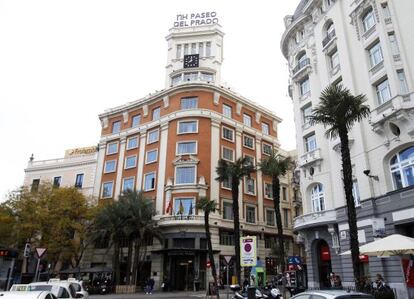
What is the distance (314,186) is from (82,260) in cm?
3118

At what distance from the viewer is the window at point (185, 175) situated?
42406mm

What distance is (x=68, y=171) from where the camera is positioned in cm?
5312

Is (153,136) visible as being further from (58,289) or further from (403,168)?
→ (58,289)

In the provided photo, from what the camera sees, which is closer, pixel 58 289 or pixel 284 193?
pixel 58 289

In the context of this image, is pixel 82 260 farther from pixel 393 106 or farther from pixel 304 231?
pixel 393 106

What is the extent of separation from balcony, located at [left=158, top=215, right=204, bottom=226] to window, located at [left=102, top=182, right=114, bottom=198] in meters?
12.0

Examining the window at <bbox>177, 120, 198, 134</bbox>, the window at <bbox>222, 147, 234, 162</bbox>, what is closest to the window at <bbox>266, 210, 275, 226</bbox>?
the window at <bbox>222, 147, 234, 162</bbox>

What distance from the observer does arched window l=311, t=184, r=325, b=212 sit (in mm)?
29656

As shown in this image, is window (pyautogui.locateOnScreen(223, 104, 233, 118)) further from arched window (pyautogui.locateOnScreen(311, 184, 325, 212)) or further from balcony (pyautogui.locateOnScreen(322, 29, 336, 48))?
arched window (pyautogui.locateOnScreen(311, 184, 325, 212))

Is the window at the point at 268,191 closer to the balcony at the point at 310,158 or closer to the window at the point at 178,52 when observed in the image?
the balcony at the point at 310,158

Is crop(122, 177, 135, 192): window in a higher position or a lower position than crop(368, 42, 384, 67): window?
lower

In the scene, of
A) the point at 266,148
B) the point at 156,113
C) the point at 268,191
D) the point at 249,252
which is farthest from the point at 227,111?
the point at 249,252

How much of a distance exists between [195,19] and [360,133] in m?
37.1

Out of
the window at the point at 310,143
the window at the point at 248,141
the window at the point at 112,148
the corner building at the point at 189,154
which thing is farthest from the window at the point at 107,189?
the window at the point at 310,143
